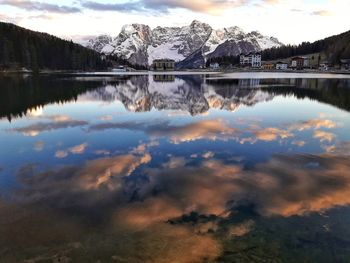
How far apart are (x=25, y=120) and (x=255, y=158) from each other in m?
25.0

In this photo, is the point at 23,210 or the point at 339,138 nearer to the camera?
the point at 23,210

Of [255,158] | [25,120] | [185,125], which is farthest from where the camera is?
[25,120]

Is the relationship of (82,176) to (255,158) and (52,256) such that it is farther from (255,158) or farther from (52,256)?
(255,158)

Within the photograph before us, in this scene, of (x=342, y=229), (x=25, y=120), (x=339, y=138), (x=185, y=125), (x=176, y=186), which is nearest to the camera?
(x=342, y=229)

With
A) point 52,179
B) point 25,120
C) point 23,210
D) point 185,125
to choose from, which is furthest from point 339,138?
point 25,120

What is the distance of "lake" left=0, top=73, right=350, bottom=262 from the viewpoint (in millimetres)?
11836

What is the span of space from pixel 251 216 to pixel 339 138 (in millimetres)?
17406

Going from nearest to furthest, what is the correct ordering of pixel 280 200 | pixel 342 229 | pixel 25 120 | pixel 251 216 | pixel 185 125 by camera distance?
pixel 342 229, pixel 251 216, pixel 280 200, pixel 185 125, pixel 25 120

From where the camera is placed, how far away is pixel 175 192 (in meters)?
16.8

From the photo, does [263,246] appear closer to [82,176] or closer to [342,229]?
[342,229]

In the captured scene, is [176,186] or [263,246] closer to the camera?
[263,246]

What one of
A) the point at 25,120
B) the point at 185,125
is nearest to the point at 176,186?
the point at 185,125

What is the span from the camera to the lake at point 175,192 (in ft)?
Answer: 38.8

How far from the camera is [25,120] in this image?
36906 millimetres
